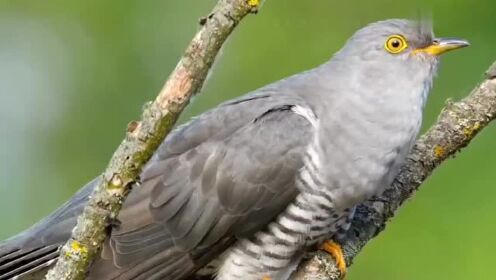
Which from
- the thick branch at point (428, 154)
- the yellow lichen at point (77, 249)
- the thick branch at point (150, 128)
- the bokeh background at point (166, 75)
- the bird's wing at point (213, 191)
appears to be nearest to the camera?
the thick branch at point (150, 128)

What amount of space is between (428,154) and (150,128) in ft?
4.59

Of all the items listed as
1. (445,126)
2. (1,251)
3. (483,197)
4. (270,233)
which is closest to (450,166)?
(483,197)

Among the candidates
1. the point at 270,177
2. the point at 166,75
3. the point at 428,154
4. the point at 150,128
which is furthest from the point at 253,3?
the point at 166,75

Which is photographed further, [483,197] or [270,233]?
[483,197]

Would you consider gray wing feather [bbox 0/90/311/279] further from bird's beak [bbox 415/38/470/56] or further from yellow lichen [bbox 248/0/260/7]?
yellow lichen [bbox 248/0/260/7]

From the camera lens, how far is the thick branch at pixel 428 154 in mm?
3607

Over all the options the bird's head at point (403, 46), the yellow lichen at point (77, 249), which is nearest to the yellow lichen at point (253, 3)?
the yellow lichen at point (77, 249)

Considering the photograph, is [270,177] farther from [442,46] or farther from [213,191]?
[442,46]

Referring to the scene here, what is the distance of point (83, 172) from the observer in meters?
6.60

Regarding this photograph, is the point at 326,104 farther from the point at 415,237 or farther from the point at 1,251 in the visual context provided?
the point at 415,237

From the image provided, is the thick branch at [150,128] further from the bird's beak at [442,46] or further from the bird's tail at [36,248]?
the bird's beak at [442,46]

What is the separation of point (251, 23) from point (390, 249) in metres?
1.81

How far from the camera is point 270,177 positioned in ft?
10.9

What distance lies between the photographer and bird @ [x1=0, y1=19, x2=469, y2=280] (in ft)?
11.0
